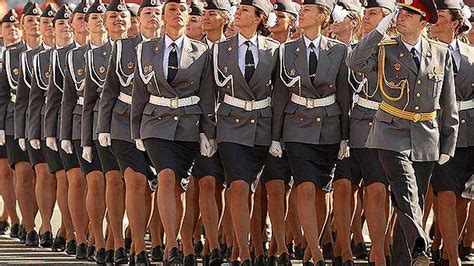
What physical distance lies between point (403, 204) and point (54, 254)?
4.12m

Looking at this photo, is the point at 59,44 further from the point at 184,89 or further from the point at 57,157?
the point at 184,89

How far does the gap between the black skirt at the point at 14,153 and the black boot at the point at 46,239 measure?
3.33ft

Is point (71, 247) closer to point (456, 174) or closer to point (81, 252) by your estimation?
point (81, 252)

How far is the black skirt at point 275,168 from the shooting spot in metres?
13.9

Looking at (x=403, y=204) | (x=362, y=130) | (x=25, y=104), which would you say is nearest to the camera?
(x=403, y=204)

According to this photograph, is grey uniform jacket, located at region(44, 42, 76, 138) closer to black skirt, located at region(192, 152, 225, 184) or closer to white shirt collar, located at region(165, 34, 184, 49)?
black skirt, located at region(192, 152, 225, 184)

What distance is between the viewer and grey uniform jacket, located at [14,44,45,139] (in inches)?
640

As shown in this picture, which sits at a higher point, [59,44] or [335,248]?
[59,44]

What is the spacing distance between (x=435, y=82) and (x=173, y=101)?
2.05 m

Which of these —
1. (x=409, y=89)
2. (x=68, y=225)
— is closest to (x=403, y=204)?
(x=409, y=89)

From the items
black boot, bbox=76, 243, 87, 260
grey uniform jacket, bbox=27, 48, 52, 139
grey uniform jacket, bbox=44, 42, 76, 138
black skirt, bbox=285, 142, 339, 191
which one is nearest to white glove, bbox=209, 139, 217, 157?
black skirt, bbox=285, 142, 339, 191

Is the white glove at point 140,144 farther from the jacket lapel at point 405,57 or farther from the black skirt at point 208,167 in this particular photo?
the jacket lapel at point 405,57

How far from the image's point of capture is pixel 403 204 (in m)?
12.2

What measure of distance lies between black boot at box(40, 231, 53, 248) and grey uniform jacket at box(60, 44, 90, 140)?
1.36m
